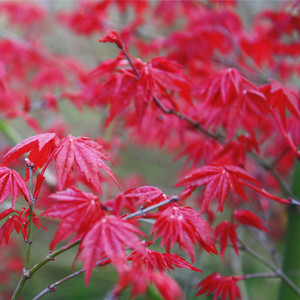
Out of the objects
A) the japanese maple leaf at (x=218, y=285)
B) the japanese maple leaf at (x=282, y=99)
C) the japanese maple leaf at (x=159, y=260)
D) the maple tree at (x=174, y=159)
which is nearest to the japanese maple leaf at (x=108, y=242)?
the maple tree at (x=174, y=159)

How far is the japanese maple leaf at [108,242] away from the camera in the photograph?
1.54ft

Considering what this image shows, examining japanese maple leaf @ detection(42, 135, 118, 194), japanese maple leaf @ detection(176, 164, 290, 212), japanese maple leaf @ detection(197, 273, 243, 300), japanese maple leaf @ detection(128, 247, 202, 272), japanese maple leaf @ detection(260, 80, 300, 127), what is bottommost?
japanese maple leaf @ detection(197, 273, 243, 300)

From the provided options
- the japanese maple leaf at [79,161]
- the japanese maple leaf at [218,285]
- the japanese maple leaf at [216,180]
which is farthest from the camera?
the japanese maple leaf at [218,285]

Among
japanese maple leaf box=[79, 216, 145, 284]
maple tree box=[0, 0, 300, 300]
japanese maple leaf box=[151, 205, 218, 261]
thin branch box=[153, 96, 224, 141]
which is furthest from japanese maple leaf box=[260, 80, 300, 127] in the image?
japanese maple leaf box=[79, 216, 145, 284]

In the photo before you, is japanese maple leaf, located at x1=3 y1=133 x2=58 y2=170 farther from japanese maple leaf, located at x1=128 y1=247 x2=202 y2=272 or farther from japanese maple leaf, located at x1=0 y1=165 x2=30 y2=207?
japanese maple leaf, located at x1=128 y1=247 x2=202 y2=272

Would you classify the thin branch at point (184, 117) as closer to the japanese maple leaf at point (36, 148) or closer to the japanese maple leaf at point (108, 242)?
the japanese maple leaf at point (36, 148)

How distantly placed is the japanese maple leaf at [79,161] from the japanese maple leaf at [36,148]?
1.0 inches

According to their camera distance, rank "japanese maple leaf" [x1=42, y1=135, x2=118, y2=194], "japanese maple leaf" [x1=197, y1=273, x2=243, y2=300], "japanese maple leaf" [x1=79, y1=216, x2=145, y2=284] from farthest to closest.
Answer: "japanese maple leaf" [x1=197, y1=273, x2=243, y2=300] < "japanese maple leaf" [x1=42, y1=135, x2=118, y2=194] < "japanese maple leaf" [x1=79, y1=216, x2=145, y2=284]

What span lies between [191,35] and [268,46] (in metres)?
0.40

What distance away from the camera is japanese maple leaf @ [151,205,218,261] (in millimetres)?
549

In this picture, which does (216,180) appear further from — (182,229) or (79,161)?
(79,161)

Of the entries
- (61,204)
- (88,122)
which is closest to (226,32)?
(61,204)

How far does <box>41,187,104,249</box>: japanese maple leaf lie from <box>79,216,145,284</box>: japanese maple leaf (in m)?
0.03

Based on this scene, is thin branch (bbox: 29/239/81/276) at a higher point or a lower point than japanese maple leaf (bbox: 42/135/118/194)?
lower
